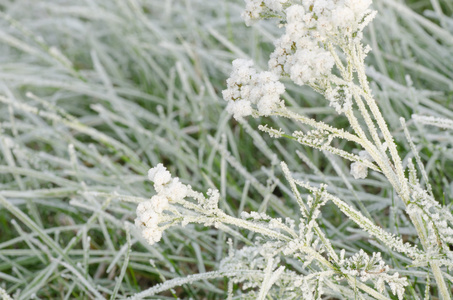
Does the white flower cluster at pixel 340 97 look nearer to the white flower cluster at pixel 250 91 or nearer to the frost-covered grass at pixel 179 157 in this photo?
the white flower cluster at pixel 250 91

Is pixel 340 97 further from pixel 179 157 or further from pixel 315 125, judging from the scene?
pixel 179 157

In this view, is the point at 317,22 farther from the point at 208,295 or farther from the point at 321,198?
the point at 208,295

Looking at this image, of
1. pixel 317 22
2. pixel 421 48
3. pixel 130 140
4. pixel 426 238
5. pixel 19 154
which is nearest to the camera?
pixel 317 22

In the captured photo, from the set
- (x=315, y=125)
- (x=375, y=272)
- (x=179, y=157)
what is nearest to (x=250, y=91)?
(x=315, y=125)

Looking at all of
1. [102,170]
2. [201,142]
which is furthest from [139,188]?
[201,142]

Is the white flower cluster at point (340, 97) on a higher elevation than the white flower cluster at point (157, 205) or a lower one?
higher

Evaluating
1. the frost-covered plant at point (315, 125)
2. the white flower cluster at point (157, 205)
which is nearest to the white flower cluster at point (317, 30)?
the frost-covered plant at point (315, 125)
